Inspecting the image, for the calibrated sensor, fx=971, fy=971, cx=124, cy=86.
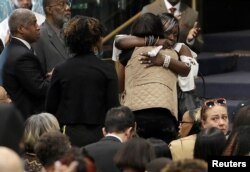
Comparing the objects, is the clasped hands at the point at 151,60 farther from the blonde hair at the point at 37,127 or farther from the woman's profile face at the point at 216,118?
the blonde hair at the point at 37,127

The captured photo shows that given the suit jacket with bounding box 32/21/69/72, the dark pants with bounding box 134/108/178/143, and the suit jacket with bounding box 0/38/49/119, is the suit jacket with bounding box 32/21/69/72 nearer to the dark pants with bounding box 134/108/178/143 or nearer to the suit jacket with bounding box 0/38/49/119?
the suit jacket with bounding box 0/38/49/119

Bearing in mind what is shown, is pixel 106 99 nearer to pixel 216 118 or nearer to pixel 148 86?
pixel 148 86

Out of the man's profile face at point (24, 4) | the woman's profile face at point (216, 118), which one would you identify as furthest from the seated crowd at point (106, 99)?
the man's profile face at point (24, 4)

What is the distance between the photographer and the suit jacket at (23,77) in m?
8.45

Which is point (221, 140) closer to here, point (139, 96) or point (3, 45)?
point (139, 96)

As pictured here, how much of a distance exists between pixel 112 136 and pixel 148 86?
1.51m

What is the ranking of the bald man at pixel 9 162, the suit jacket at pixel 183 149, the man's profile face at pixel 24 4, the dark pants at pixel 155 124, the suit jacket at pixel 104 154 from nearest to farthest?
the bald man at pixel 9 162 → the suit jacket at pixel 104 154 → the suit jacket at pixel 183 149 → the dark pants at pixel 155 124 → the man's profile face at pixel 24 4

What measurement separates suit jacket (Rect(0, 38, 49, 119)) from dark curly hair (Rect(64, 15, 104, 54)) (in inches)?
22.4

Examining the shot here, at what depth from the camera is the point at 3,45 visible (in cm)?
959

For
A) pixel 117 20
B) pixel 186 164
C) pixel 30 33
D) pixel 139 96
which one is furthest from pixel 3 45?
pixel 186 164

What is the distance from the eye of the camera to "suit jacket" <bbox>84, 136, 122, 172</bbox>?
6922mm

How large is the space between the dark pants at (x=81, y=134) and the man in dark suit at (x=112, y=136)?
0.49 meters

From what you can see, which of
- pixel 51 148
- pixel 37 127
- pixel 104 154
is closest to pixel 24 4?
pixel 37 127

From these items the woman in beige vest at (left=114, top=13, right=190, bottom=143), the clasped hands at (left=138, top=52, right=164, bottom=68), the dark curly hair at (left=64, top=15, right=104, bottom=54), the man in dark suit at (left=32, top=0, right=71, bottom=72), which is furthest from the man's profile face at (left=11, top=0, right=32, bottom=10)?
the dark curly hair at (left=64, top=15, right=104, bottom=54)
